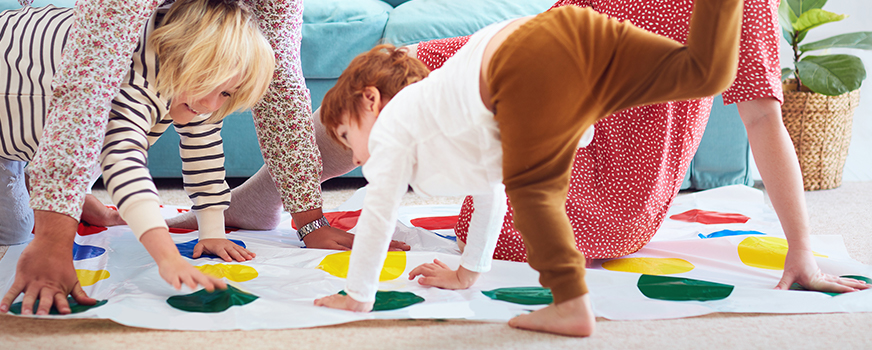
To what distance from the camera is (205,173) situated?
0.99 meters

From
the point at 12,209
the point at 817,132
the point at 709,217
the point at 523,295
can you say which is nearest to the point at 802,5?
the point at 817,132

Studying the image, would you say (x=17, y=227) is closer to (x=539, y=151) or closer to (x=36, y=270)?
(x=36, y=270)

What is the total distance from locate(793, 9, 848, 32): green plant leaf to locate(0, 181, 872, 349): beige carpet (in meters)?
1.08

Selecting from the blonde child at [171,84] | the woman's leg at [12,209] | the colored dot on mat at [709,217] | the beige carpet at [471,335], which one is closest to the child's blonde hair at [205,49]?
the blonde child at [171,84]

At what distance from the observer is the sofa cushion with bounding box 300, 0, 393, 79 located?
1.53m

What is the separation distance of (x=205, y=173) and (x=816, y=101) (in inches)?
60.7

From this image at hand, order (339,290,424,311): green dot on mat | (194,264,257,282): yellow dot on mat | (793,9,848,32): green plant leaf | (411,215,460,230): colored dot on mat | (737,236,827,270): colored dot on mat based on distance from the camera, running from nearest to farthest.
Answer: (339,290,424,311): green dot on mat < (194,264,257,282): yellow dot on mat < (737,236,827,270): colored dot on mat < (411,215,460,230): colored dot on mat < (793,9,848,32): green plant leaf

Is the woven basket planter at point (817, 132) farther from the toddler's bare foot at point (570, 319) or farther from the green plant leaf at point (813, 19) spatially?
the toddler's bare foot at point (570, 319)

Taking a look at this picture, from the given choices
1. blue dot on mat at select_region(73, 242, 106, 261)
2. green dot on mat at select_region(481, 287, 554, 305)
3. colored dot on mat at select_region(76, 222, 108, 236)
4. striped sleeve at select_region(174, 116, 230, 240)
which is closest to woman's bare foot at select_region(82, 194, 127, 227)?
Answer: colored dot on mat at select_region(76, 222, 108, 236)

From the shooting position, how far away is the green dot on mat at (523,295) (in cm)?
77

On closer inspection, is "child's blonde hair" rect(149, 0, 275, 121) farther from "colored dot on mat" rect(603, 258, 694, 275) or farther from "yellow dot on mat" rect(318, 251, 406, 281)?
"colored dot on mat" rect(603, 258, 694, 275)

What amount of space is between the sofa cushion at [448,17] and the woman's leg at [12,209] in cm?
85

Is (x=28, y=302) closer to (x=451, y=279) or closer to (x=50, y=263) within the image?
(x=50, y=263)

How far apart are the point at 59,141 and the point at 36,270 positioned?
158 mm
